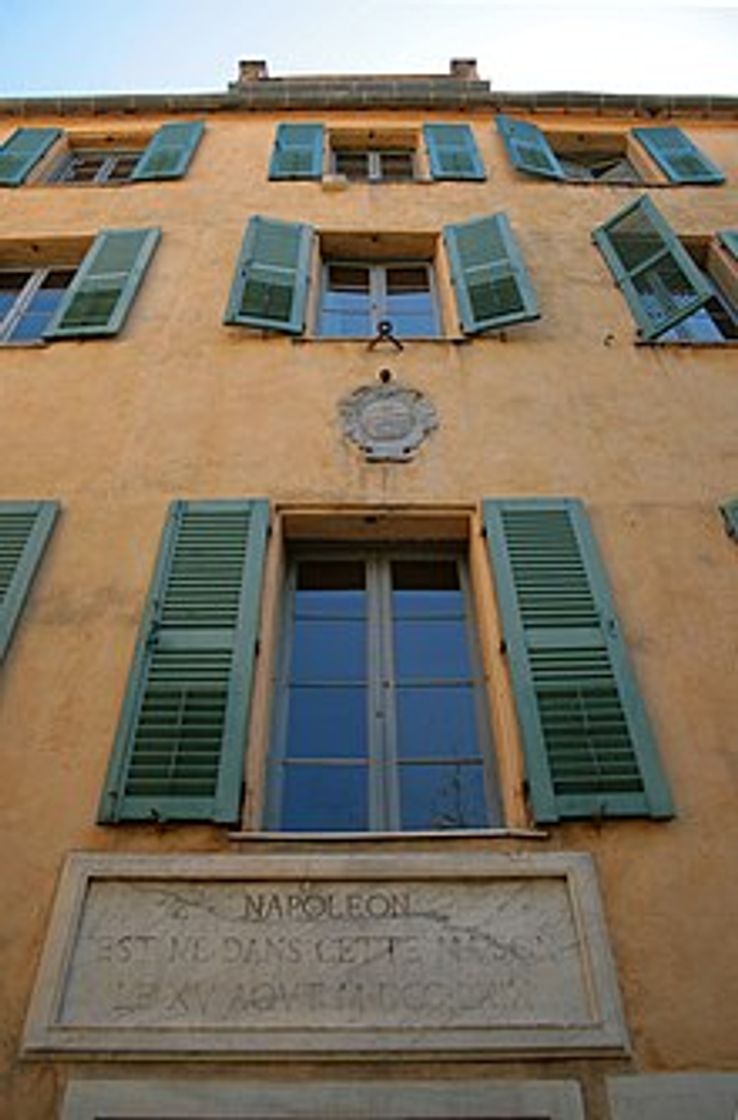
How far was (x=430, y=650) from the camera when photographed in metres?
5.19

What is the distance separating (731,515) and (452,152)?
5.65 m

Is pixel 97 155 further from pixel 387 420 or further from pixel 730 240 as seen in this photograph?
pixel 730 240

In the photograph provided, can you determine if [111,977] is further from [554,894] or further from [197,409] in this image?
[197,409]

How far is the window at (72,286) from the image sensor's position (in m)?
7.07

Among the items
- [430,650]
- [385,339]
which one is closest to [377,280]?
[385,339]

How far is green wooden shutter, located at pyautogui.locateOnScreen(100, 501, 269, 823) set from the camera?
4.14 m

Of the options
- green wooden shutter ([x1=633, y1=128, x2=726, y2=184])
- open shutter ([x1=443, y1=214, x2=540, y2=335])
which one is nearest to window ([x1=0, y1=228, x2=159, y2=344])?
open shutter ([x1=443, y1=214, x2=540, y2=335])

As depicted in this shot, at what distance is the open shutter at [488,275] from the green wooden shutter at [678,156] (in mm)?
2310

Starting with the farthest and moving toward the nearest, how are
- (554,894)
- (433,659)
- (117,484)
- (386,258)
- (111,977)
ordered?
(386,258)
(117,484)
(433,659)
(554,894)
(111,977)

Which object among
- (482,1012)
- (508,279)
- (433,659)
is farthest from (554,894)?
(508,279)

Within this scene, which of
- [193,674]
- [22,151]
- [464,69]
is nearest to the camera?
[193,674]

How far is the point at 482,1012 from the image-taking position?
3.48 metres

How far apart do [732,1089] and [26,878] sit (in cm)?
269

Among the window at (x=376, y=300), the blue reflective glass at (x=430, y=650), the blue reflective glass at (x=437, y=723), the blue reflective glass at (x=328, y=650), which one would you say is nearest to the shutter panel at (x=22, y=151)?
the window at (x=376, y=300)
